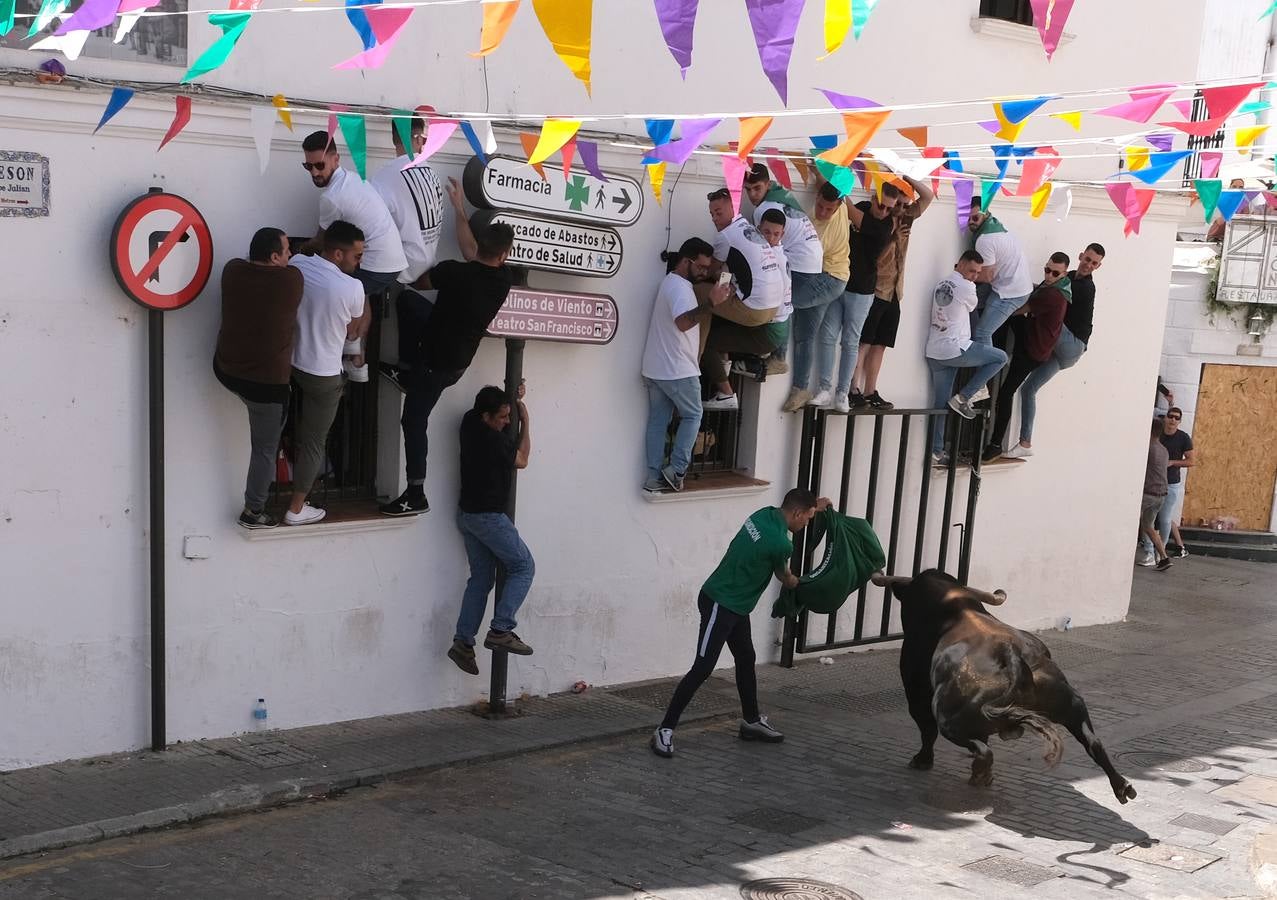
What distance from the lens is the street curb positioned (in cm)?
639

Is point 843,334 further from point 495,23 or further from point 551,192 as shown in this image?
point 495,23

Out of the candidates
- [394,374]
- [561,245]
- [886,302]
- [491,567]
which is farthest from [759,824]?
[886,302]

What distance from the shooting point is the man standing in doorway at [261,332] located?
7500 millimetres

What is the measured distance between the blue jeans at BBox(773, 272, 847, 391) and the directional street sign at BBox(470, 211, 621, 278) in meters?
1.87

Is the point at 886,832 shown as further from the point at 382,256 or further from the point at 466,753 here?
the point at 382,256

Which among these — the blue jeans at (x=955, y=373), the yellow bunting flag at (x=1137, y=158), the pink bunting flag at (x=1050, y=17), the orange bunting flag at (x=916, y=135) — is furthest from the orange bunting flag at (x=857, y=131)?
the blue jeans at (x=955, y=373)

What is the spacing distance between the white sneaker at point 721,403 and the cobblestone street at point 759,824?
2.10 meters

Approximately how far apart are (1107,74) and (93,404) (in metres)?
9.63

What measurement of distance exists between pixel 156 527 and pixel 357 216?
2.09m

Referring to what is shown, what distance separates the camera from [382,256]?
8.14 metres

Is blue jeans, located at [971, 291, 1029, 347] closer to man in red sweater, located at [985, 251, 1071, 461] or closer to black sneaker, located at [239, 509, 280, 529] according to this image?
man in red sweater, located at [985, 251, 1071, 461]

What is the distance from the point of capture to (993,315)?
39.6 ft

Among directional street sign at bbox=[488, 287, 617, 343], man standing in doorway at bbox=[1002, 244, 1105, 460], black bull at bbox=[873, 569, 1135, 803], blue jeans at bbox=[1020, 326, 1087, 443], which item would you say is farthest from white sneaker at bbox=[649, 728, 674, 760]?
blue jeans at bbox=[1020, 326, 1087, 443]

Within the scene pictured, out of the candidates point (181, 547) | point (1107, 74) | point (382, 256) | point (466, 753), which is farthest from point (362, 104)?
point (1107, 74)
